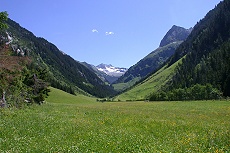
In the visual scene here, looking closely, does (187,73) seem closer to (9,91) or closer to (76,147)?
(9,91)

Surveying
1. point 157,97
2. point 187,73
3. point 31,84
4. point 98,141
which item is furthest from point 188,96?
point 98,141

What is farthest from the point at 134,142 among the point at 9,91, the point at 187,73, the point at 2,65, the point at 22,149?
the point at 187,73

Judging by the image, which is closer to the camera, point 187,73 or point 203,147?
point 203,147

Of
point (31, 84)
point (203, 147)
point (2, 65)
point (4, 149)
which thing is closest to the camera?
point (4, 149)

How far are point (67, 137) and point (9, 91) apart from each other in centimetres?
2886

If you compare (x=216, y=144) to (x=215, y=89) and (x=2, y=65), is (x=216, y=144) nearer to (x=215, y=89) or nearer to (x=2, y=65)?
(x=2, y=65)

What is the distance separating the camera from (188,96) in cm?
11875

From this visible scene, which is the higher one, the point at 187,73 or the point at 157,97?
the point at 187,73

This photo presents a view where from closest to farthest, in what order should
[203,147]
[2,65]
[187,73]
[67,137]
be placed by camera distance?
[203,147] → [67,137] → [2,65] → [187,73]

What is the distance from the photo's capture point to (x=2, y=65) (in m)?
28.8

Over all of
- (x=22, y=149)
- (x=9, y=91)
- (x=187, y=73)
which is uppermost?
(x=187, y=73)

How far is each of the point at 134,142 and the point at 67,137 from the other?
4639mm

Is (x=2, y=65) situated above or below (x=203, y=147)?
above

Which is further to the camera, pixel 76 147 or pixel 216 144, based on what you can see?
pixel 216 144
